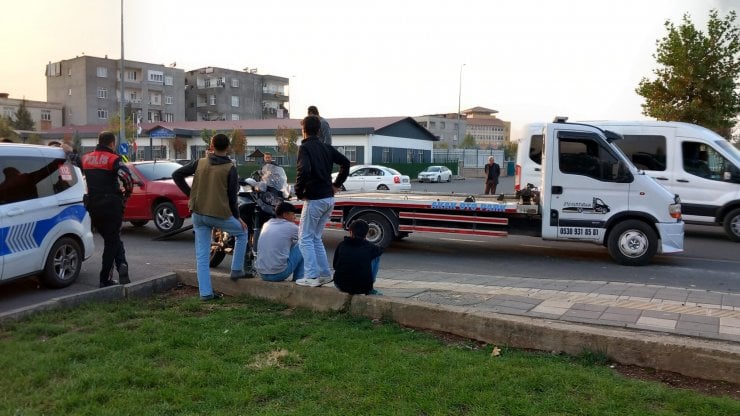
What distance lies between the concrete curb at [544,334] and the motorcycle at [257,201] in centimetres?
180

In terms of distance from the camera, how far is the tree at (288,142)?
46938 mm

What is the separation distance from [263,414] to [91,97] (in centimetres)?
8328

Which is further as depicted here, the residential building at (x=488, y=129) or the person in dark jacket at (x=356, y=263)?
the residential building at (x=488, y=129)

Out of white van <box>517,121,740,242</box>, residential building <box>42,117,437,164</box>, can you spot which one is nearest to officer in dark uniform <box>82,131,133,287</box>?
white van <box>517,121,740,242</box>

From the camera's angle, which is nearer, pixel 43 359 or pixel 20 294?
pixel 43 359

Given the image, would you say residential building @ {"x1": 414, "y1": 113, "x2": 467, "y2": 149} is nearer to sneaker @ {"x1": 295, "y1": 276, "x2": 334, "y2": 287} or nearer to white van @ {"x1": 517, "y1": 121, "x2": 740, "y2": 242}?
white van @ {"x1": 517, "y1": 121, "x2": 740, "y2": 242}

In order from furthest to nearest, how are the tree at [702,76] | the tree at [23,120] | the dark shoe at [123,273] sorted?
the tree at [23,120] < the tree at [702,76] < the dark shoe at [123,273]

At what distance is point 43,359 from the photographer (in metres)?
4.39

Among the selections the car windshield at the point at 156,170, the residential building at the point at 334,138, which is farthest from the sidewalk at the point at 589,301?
the residential building at the point at 334,138

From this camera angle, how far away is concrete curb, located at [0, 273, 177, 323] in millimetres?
5517

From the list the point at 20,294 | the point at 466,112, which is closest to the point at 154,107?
the point at 20,294

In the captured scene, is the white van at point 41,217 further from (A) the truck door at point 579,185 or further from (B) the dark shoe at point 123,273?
(A) the truck door at point 579,185

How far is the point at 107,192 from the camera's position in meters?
7.00

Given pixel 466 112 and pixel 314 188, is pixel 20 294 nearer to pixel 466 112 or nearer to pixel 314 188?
pixel 314 188
